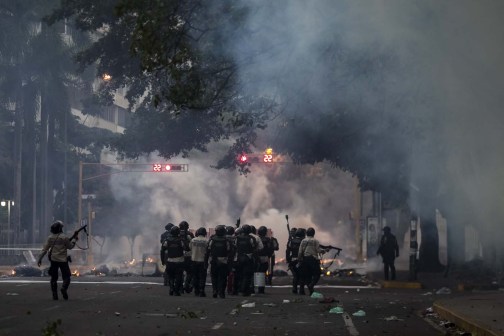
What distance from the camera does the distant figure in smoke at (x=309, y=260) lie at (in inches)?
1044

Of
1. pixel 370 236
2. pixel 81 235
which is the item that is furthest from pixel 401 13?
pixel 81 235

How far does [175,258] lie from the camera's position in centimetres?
2538

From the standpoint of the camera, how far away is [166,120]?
44062 mm

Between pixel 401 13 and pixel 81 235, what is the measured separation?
167 feet

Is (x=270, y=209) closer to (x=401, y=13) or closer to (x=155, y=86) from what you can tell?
(x=155, y=86)

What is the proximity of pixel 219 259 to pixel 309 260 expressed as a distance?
2.61 metres

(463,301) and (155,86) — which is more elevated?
(155,86)

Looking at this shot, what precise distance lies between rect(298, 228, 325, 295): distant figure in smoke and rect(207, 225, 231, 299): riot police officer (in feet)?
7.28

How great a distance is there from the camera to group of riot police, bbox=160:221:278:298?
25031 mm

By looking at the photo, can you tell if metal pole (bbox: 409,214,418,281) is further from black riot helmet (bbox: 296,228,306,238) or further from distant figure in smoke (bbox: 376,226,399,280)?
black riot helmet (bbox: 296,228,306,238)

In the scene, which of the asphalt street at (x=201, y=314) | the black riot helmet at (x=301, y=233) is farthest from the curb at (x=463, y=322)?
the black riot helmet at (x=301, y=233)

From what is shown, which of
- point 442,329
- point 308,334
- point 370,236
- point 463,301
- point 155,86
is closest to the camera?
point 308,334

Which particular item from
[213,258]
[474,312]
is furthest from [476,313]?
[213,258]

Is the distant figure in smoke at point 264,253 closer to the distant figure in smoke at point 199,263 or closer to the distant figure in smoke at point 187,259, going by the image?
the distant figure in smoke at point 187,259
